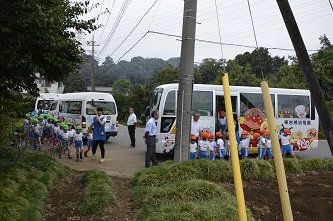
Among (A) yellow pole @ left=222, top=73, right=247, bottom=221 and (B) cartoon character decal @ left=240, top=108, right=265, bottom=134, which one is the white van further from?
(A) yellow pole @ left=222, top=73, right=247, bottom=221

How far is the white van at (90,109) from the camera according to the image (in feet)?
55.3

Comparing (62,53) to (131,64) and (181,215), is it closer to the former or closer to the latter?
(181,215)

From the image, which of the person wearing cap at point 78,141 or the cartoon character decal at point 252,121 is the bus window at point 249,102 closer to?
the cartoon character decal at point 252,121

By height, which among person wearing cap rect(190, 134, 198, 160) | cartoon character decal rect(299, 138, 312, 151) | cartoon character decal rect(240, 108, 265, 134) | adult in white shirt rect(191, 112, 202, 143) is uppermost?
cartoon character decal rect(240, 108, 265, 134)

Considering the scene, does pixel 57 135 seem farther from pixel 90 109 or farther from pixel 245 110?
pixel 245 110

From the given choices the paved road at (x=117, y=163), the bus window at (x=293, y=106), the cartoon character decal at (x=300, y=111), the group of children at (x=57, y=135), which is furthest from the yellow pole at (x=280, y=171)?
the cartoon character decal at (x=300, y=111)

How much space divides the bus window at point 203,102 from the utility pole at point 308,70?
10.6 m

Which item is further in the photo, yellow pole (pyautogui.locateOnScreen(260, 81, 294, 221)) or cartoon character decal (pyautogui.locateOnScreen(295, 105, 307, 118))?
cartoon character decal (pyautogui.locateOnScreen(295, 105, 307, 118))

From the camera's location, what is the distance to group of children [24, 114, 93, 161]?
468 inches

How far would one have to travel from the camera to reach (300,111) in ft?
46.6

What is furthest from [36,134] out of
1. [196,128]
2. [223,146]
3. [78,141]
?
[223,146]

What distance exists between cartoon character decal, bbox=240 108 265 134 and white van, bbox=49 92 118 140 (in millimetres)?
6423

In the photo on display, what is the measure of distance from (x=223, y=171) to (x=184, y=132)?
1.39 metres

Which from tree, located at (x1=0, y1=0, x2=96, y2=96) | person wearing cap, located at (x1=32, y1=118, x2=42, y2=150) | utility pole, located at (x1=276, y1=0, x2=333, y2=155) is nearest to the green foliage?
tree, located at (x1=0, y1=0, x2=96, y2=96)
